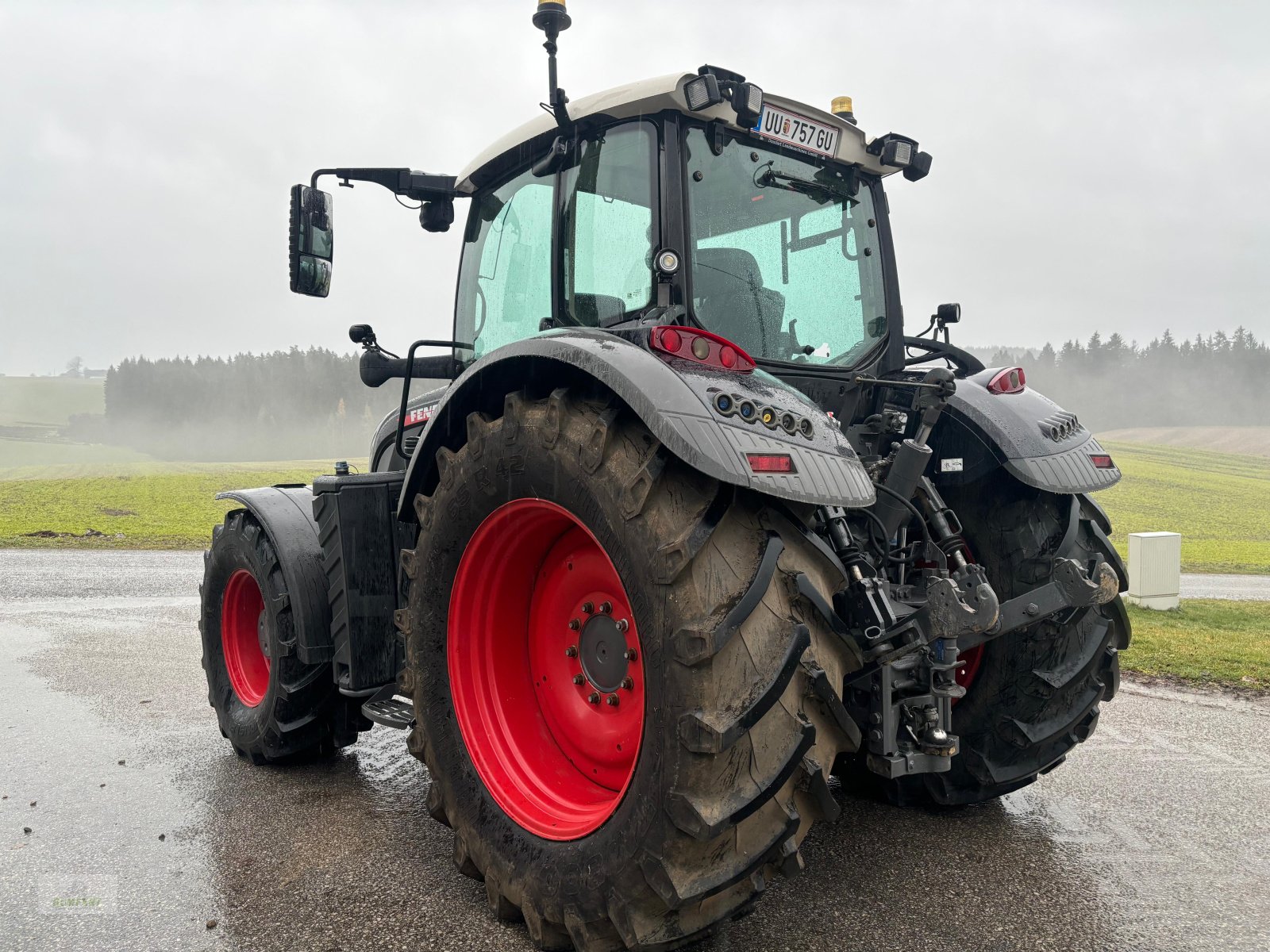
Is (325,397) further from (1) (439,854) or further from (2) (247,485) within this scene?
(1) (439,854)

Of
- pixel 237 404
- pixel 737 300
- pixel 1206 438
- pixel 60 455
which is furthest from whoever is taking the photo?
pixel 237 404

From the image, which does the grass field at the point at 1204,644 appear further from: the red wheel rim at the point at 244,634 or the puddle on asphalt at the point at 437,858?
the red wheel rim at the point at 244,634

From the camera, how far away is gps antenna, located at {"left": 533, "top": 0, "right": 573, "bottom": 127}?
302 cm

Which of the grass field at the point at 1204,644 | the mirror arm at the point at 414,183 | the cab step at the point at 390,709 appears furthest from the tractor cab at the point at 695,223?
the grass field at the point at 1204,644

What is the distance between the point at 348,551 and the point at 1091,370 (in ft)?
275

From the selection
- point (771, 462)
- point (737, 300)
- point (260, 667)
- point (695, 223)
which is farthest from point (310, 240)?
point (771, 462)

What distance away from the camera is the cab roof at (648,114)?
2828 mm

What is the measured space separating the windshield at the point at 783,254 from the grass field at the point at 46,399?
88.9 meters

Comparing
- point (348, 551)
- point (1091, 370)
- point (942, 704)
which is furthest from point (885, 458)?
point (1091, 370)

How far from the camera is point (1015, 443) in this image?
304cm

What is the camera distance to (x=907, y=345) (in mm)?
3932

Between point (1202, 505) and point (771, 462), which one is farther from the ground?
point (771, 462)

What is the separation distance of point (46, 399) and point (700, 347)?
10554 centimetres

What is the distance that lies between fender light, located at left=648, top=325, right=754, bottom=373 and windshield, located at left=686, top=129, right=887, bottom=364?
498 mm
